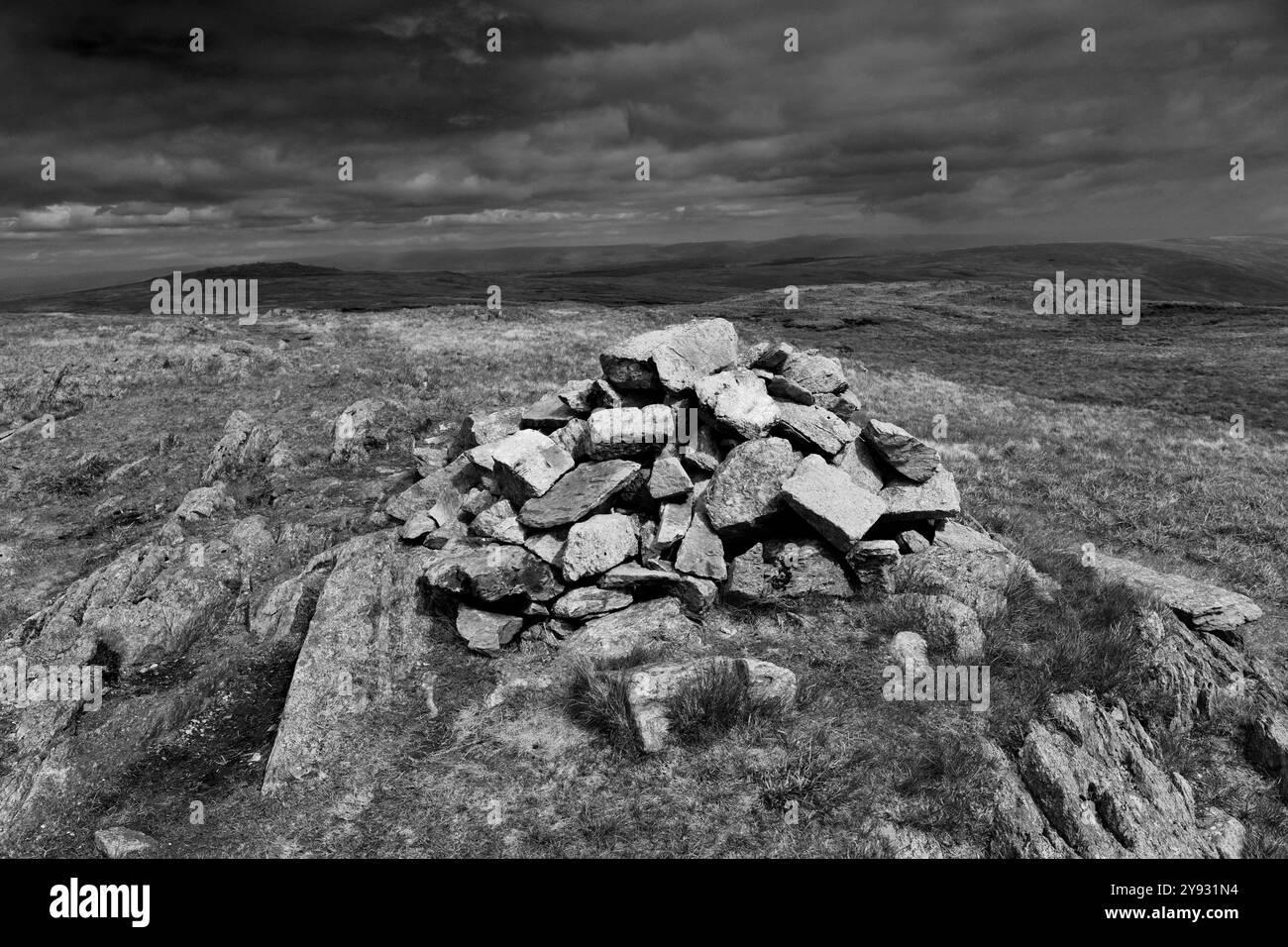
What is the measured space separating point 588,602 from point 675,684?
7.87 feet

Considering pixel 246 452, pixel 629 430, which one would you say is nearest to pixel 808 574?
pixel 629 430

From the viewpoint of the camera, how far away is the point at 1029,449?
2462cm

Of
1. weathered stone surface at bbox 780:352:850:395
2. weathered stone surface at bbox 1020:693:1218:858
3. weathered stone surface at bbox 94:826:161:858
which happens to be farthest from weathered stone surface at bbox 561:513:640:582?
weathered stone surface at bbox 1020:693:1218:858

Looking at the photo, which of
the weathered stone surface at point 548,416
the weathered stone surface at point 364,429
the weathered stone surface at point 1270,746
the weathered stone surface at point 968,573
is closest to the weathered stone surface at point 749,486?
the weathered stone surface at point 968,573

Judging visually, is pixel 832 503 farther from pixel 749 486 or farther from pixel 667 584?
pixel 667 584

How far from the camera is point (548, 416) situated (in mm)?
14219

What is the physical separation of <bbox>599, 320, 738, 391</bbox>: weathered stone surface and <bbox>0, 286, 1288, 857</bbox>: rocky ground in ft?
0.24

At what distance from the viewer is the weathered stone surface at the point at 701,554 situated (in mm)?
10719

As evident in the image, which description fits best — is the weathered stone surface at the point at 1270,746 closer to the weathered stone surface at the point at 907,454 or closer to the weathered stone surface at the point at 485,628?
the weathered stone surface at the point at 907,454

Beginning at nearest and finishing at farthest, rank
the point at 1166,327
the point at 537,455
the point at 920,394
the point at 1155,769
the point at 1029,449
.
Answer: the point at 1155,769 → the point at 537,455 → the point at 1029,449 → the point at 920,394 → the point at 1166,327

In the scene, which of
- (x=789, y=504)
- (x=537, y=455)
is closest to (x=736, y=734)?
(x=789, y=504)

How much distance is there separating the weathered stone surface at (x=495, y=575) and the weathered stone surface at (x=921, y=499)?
19.0 ft

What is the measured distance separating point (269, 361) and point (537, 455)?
24.4m
